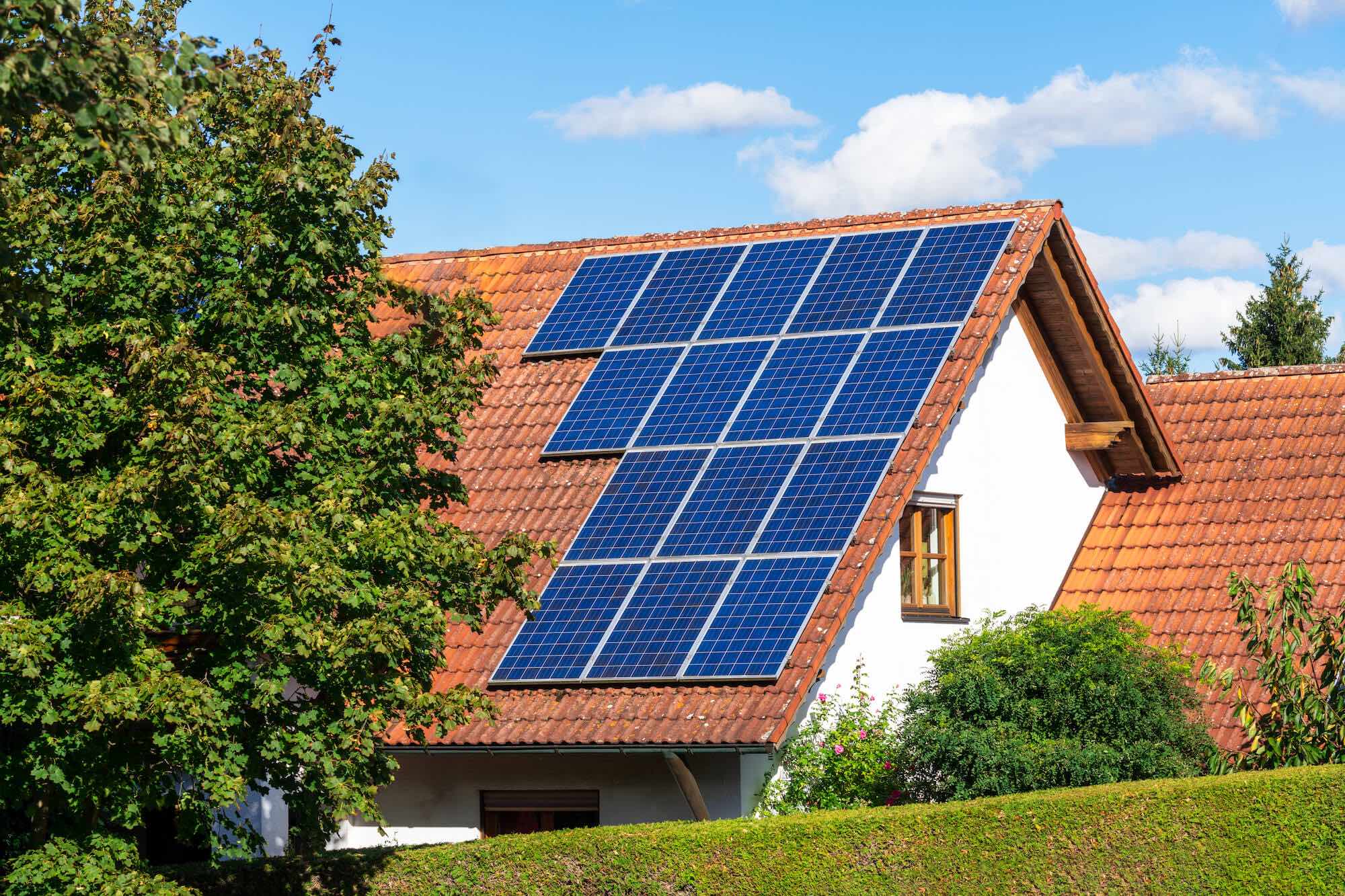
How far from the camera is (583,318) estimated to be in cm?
2103

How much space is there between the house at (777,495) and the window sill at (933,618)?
0.04m

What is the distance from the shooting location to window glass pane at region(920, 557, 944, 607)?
18.8 metres

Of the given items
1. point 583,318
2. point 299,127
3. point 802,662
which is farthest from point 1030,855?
point 583,318

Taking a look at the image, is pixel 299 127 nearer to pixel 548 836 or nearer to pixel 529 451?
pixel 548 836

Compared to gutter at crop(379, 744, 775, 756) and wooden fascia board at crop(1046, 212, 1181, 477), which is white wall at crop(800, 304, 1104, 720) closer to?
wooden fascia board at crop(1046, 212, 1181, 477)

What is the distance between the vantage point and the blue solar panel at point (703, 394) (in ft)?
60.6

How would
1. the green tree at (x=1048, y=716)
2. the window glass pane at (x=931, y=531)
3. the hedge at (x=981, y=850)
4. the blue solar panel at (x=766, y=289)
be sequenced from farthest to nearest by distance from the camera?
the blue solar panel at (x=766, y=289)
the window glass pane at (x=931, y=531)
the green tree at (x=1048, y=716)
the hedge at (x=981, y=850)

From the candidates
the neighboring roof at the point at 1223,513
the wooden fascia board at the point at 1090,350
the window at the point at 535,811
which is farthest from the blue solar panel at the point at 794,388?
the neighboring roof at the point at 1223,513

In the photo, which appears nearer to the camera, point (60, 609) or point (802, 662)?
point (60, 609)

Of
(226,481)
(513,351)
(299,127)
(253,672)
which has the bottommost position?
(253,672)

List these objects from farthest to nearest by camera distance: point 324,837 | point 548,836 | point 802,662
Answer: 1. point 802,662
2. point 548,836
3. point 324,837

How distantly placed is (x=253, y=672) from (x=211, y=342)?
2498 mm

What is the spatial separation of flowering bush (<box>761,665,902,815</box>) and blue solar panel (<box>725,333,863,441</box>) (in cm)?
285

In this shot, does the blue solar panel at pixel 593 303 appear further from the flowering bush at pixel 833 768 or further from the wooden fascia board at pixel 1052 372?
the flowering bush at pixel 833 768
